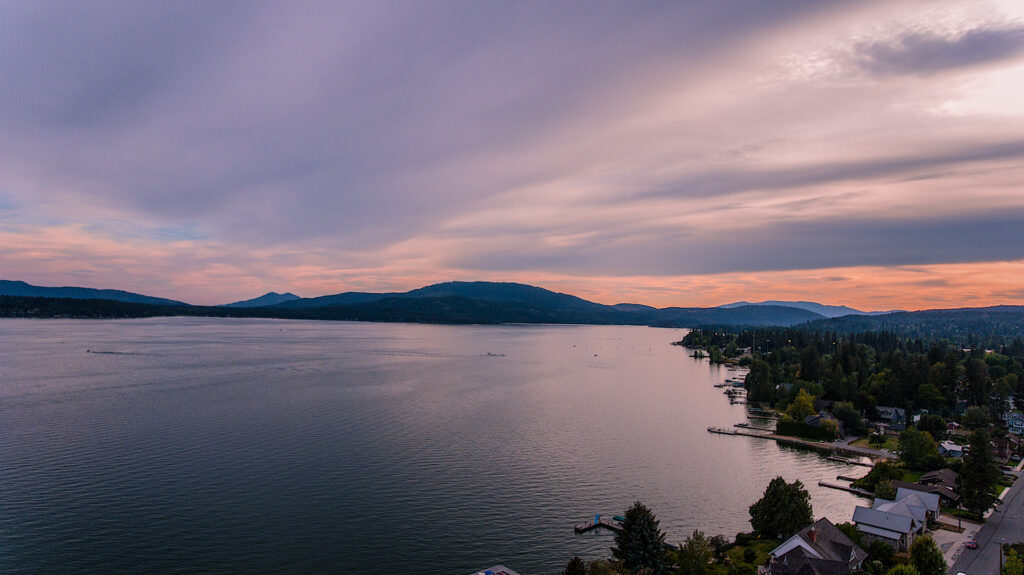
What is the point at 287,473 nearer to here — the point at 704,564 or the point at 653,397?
the point at 704,564

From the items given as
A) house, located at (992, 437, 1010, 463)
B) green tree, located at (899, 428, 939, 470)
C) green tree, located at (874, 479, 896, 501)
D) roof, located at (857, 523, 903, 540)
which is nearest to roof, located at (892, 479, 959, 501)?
green tree, located at (874, 479, 896, 501)

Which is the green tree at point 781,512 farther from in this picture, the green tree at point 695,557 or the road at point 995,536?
the road at point 995,536

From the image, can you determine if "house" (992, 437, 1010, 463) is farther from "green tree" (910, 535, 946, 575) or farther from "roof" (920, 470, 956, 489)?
"green tree" (910, 535, 946, 575)

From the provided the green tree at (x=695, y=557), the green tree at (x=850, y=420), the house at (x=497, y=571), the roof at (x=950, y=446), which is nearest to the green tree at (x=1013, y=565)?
the green tree at (x=695, y=557)

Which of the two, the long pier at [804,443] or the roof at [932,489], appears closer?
the roof at [932,489]

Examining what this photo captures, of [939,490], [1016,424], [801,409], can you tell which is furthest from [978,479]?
[1016,424]

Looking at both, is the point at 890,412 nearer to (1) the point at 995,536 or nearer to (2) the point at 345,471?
(1) the point at 995,536

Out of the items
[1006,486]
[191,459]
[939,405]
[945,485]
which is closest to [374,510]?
[191,459]
